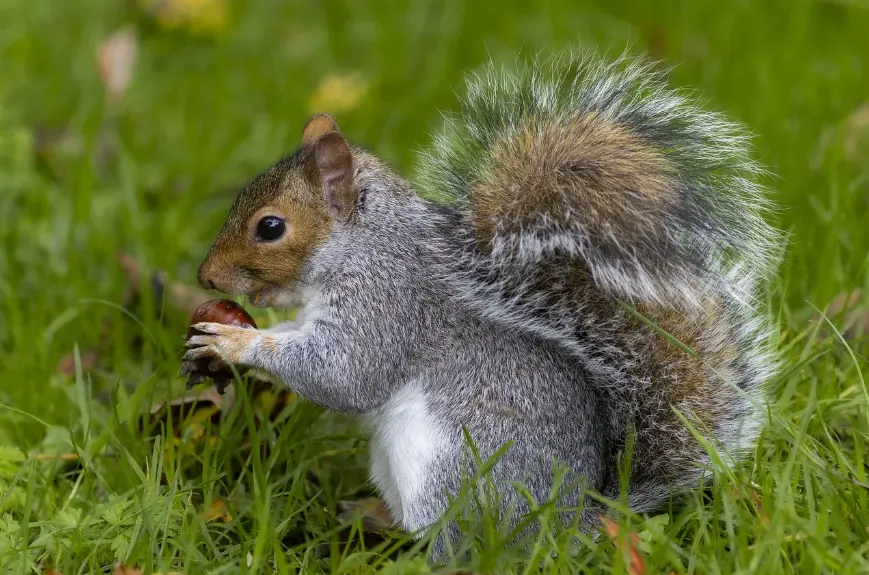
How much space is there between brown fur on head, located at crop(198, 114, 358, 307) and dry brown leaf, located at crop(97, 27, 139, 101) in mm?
1726

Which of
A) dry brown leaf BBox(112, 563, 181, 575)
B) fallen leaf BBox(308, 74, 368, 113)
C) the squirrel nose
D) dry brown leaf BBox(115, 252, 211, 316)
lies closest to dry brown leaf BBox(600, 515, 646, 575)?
dry brown leaf BBox(112, 563, 181, 575)

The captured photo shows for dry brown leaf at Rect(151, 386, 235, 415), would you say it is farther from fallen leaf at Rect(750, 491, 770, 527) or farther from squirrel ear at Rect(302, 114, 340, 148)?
fallen leaf at Rect(750, 491, 770, 527)

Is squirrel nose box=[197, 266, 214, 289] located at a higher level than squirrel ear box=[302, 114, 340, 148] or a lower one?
lower

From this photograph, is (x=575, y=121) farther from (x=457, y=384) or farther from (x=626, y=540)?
(x=626, y=540)

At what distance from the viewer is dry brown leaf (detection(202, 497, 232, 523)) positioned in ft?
5.93

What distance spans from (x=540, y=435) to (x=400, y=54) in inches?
87.9

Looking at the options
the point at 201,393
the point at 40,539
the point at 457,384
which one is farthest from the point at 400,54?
the point at 40,539

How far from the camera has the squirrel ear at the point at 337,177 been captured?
187cm

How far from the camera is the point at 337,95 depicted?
11.2 feet

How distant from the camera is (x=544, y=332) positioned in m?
1.74

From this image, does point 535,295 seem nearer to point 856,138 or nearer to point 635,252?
point 635,252

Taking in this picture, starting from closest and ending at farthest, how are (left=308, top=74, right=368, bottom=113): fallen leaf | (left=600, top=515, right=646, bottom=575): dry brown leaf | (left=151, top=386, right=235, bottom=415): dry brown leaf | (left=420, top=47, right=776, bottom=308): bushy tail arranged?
1. (left=600, top=515, right=646, bottom=575): dry brown leaf
2. (left=420, top=47, right=776, bottom=308): bushy tail
3. (left=151, top=386, right=235, bottom=415): dry brown leaf
4. (left=308, top=74, right=368, bottom=113): fallen leaf

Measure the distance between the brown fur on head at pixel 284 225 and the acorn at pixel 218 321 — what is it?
0.03m

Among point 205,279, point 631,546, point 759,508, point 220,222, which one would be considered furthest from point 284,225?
point 220,222
